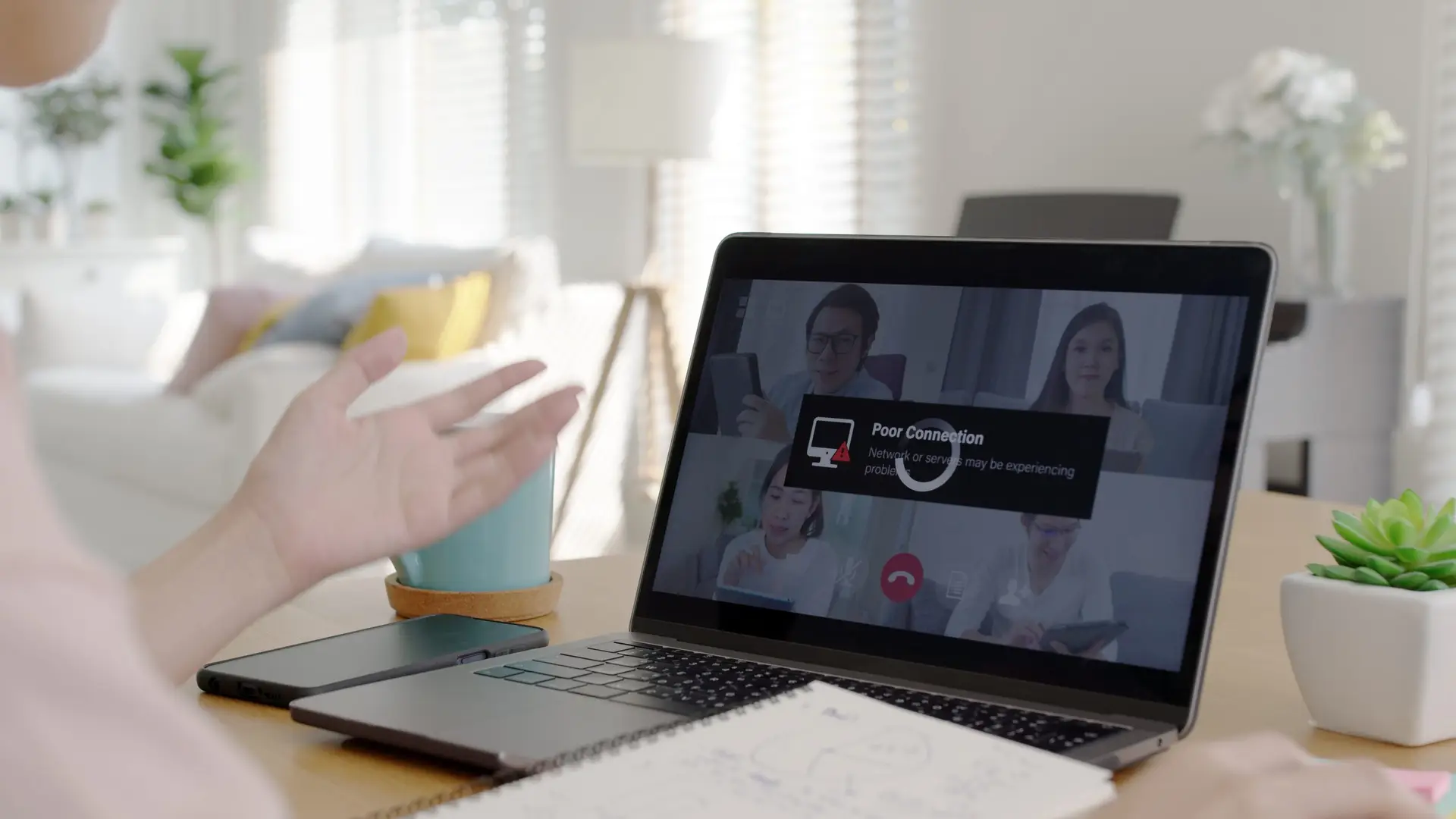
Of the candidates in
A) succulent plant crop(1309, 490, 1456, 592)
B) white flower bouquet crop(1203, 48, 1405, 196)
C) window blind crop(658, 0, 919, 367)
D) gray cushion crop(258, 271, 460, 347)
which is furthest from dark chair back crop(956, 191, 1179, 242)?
gray cushion crop(258, 271, 460, 347)

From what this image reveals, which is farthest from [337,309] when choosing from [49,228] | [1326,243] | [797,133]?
[49,228]

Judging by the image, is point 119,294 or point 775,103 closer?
point 775,103

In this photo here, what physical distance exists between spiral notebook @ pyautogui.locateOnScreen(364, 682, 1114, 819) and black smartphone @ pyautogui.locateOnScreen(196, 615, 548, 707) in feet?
0.60

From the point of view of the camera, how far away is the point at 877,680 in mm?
720

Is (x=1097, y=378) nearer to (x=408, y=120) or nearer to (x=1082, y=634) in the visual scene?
(x=1082, y=634)

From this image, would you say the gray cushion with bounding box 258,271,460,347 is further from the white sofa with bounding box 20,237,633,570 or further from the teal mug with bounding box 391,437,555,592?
the teal mug with bounding box 391,437,555,592

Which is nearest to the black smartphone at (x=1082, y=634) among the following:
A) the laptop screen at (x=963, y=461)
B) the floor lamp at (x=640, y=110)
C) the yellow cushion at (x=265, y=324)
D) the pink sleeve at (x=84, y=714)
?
the laptop screen at (x=963, y=461)

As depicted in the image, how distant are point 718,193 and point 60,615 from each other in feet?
12.9

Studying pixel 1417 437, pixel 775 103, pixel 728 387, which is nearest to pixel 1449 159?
pixel 1417 437

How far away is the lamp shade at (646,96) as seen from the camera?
136 inches

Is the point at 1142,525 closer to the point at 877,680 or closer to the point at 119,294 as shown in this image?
the point at 877,680

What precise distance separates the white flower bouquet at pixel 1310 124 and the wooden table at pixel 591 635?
1.44 meters

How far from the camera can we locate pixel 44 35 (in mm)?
414

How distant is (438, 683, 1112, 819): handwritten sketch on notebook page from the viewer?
50 cm
